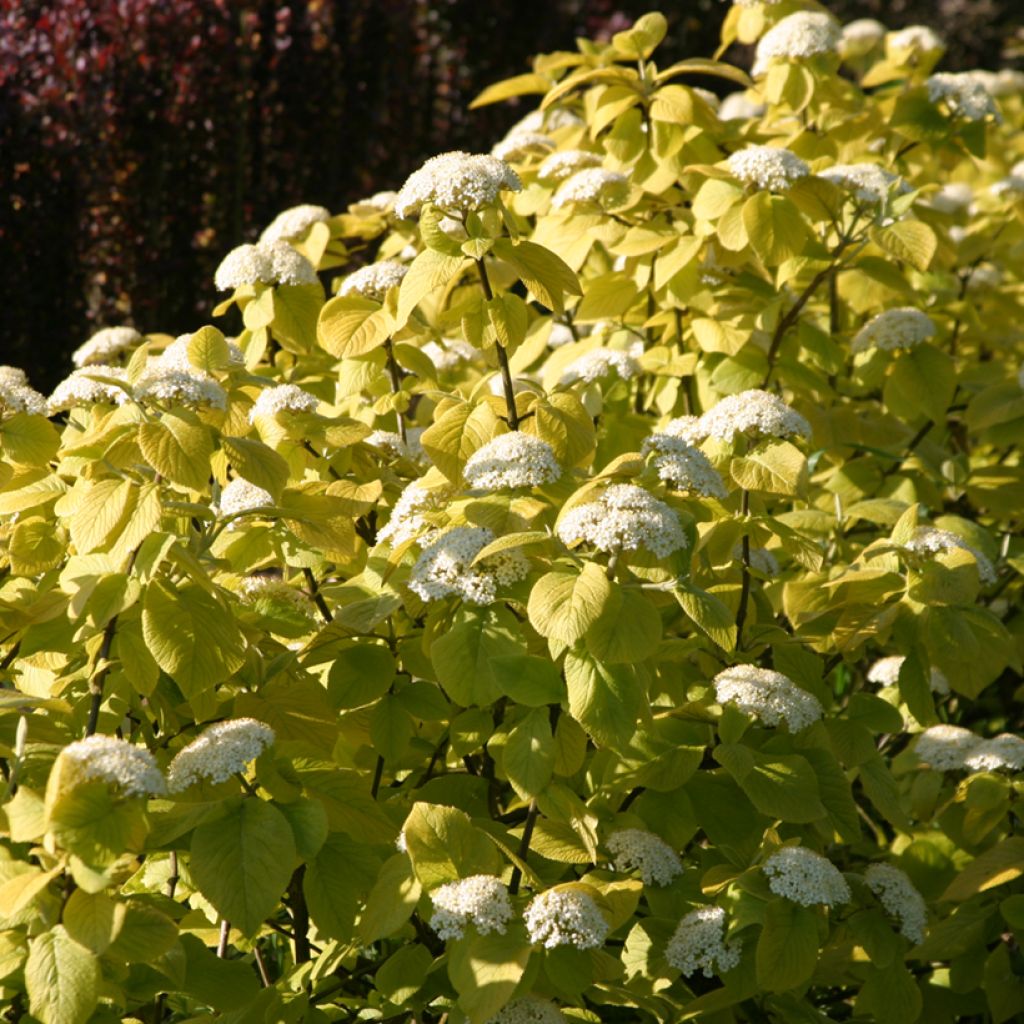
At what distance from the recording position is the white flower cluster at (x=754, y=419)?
1.90 meters

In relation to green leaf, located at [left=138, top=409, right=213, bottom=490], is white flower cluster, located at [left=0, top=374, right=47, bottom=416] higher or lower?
lower

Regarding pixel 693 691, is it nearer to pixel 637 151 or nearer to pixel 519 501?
pixel 519 501

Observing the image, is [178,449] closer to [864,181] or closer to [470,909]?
[470,909]

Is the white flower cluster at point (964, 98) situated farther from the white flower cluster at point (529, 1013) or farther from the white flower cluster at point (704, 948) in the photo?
the white flower cluster at point (529, 1013)

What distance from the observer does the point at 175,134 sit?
4465 millimetres

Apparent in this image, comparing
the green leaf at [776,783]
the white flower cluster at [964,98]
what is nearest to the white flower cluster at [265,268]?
the green leaf at [776,783]

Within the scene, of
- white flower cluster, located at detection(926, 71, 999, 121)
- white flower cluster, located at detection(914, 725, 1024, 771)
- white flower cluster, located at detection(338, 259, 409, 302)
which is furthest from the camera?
white flower cluster, located at detection(926, 71, 999, 121)

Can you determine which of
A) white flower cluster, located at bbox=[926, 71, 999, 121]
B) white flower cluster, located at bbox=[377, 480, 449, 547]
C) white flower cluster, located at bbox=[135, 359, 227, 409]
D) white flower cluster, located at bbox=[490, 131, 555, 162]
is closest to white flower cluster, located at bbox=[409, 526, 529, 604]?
white flower cluster, located at bbox=[377, 480, 449, 547]

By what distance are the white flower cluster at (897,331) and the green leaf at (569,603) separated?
4.53 feet

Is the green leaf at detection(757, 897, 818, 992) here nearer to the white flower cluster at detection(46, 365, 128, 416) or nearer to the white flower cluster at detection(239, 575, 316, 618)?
the white flower cluster at detection(239, 575, 316, 618)

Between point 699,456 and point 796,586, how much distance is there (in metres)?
0.40

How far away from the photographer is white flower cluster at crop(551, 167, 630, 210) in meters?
2.54

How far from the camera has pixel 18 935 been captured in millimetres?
1318

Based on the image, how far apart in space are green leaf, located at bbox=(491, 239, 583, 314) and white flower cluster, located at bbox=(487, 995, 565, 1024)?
0.89 meters
